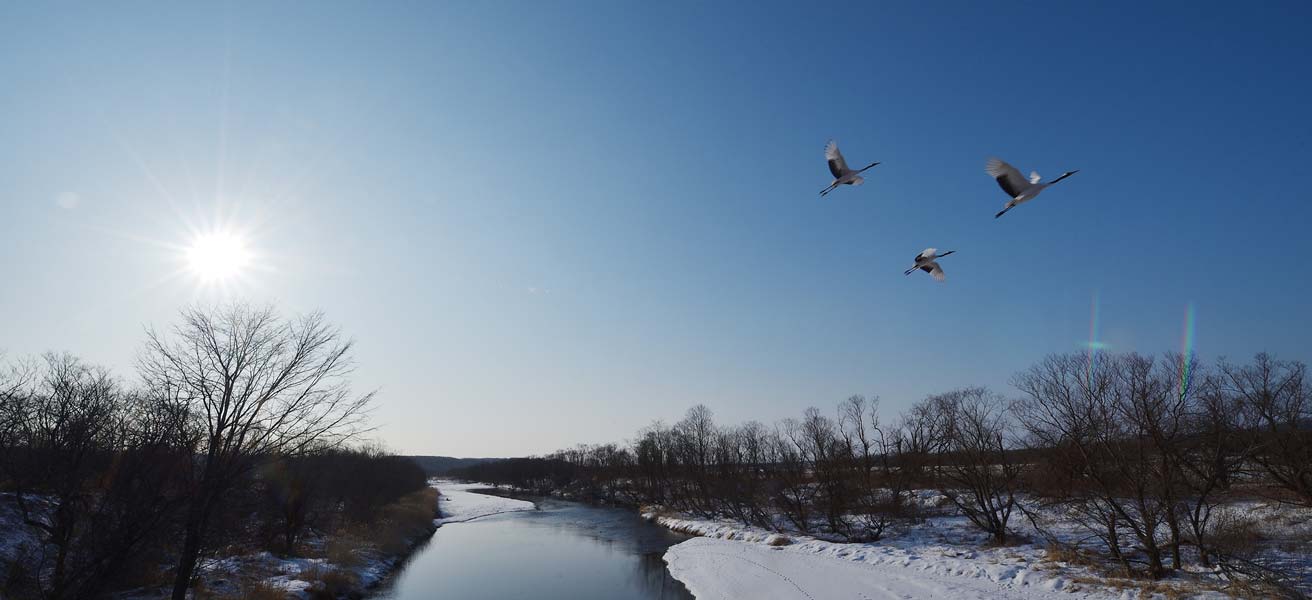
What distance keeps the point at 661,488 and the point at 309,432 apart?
172ft

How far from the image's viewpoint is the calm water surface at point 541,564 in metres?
22.1

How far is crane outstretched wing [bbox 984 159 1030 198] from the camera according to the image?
41.3 ft

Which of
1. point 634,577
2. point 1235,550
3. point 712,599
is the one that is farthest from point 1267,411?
point 634,577

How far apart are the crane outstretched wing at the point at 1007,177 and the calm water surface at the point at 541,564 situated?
1647 cm

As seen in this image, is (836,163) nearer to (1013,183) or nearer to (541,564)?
(1013,183)

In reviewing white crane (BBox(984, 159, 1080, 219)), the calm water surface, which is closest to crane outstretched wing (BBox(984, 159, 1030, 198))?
white crane (BBox(984, 159, 1080, 219))

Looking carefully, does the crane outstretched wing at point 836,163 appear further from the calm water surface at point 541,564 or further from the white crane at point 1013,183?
the calm water surface at point 541,564

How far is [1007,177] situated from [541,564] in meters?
24.9

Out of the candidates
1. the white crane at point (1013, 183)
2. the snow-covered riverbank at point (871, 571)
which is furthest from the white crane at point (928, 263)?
the snow-covered riverbank at point (871, 571)

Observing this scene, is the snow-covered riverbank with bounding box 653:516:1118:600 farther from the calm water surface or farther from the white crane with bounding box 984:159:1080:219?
the white crane with bounding box 984:159:1080:219

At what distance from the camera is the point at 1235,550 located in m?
16.5

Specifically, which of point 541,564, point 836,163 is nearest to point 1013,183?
point 836,163

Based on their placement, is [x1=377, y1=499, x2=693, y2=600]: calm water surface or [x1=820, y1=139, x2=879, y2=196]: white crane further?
[x1=377, y1=499, x2=693, y2=600]: calm water surface

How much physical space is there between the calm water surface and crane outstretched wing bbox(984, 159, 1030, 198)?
16.5 meters
